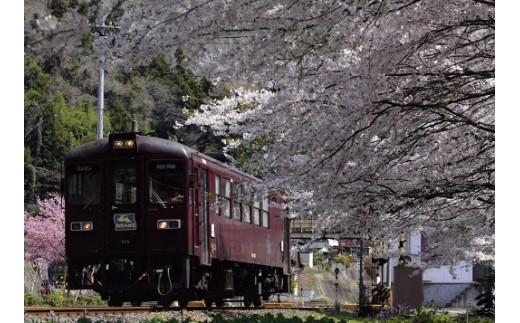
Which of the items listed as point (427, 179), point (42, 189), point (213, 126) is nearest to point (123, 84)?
point (42, 189)

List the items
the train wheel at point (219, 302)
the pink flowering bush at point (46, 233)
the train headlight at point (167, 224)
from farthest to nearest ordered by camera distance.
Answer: the pink flowering bush at point (46, 233) < the train wheel at point (219, 302) < the train headlight at point (167, 224)

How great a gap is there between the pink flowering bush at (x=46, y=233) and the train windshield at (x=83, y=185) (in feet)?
39.6

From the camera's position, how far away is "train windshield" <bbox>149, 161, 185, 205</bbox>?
496 inches

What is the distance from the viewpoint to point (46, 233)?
82.7 feet

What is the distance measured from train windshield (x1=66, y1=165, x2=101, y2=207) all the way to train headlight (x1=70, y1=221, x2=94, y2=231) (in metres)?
0.23

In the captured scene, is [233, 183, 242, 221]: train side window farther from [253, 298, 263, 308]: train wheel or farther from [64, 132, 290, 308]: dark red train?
[253, 298, 263, 308]: train wheel

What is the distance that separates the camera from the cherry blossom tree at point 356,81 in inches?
232

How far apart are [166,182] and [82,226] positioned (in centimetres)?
119

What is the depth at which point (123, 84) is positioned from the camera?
28422mm

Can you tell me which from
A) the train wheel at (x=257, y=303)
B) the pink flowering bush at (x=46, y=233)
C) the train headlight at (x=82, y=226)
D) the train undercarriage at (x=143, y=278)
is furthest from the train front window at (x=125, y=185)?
the pink flowering bush at (x=46, y=233)

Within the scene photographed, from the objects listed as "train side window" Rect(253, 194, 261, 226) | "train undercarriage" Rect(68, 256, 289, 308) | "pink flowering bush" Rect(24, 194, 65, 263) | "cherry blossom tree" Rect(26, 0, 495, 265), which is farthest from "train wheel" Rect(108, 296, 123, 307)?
"pink flowering bush" Rect(24, 194, 65, 263)

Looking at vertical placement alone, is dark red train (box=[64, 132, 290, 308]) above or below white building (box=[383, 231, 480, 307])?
above

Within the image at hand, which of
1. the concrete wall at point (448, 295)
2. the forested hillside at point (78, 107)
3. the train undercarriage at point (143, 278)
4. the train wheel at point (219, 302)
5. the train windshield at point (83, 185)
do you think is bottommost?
the concrete wall at point (448, 295)

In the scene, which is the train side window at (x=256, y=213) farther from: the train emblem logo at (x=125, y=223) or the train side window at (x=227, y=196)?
the train emblem logo at (x=125, y=223)
